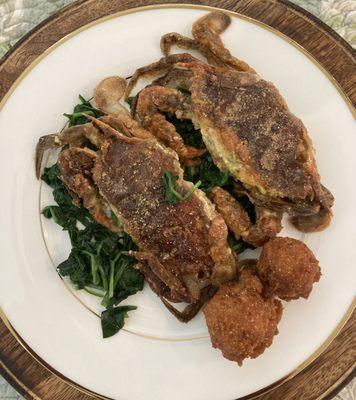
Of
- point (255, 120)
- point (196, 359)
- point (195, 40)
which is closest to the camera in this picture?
point (255, 120)

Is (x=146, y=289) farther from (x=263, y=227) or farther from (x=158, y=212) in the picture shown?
(x=263, y=227)

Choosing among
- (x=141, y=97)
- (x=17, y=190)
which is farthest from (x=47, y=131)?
(x=141, y=97)

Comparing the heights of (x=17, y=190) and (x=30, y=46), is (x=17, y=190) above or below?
below

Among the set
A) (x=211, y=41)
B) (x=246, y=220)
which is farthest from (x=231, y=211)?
(x=211, y=41)

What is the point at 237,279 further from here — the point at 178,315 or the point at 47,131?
the point at 47,131

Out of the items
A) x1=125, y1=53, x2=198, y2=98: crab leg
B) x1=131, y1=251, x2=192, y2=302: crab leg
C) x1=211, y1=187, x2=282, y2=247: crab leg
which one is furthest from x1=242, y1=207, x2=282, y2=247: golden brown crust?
x1=125, y1=53, x2=198, y2=98: crab leg

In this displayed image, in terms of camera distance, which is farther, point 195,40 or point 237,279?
point 195,40

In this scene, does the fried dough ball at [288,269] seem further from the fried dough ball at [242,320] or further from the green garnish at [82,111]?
the green garnish at [82,111]
